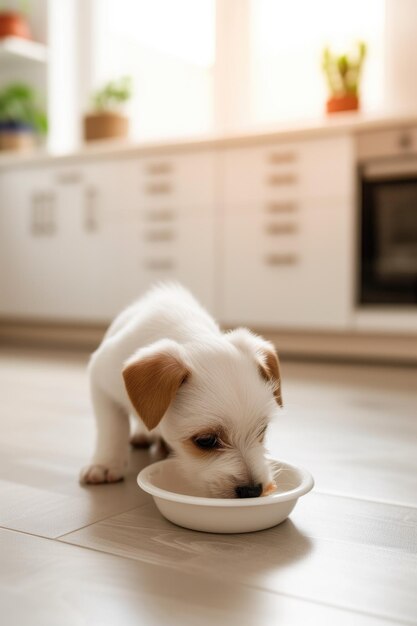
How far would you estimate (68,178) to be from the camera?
477 centimetres

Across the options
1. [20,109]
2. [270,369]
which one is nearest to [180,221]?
[20,109]

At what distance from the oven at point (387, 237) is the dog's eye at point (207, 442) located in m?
2.72

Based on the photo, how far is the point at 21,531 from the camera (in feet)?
3.96

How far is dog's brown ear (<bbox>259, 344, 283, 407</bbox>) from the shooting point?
1320 millimetres

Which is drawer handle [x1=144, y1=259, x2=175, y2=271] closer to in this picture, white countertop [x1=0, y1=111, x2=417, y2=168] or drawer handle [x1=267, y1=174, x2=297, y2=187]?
white countertop [x1=0, y1=111, x2=417, y2=168]

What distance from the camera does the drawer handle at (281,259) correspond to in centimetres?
390

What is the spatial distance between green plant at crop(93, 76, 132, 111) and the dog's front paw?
149 inches

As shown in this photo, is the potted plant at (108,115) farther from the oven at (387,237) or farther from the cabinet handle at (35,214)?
the oven at (387,237)

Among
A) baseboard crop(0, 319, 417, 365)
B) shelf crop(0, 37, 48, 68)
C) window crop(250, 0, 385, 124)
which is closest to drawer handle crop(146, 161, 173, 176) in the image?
window crop(250, 0, 385, 124)

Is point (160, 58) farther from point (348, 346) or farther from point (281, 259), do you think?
point (348, 346)

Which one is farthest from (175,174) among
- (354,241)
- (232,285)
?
(354,241)

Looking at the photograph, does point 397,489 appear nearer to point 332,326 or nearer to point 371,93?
point 332,326

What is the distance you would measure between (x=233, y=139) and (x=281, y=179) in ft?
1.21

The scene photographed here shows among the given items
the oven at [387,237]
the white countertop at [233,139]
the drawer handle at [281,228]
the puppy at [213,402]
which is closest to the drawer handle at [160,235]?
the white countertop at [233,139]
